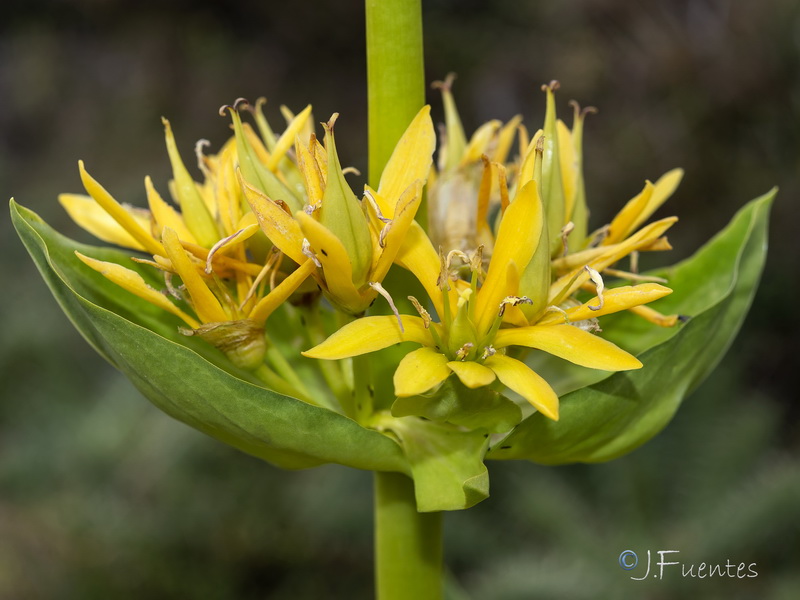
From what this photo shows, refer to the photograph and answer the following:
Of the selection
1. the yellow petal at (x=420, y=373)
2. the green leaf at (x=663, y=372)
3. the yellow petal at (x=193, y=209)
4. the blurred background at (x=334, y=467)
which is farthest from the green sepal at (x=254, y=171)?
the blurred background at (x=334, y=467)

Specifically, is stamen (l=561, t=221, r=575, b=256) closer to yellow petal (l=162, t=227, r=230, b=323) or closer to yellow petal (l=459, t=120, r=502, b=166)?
yellow petal (l=459, t=120, r=502, b=166)

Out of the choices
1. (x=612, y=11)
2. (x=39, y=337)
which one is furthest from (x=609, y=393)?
(x=612, y=11)

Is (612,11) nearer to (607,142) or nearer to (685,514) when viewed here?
(607,142)

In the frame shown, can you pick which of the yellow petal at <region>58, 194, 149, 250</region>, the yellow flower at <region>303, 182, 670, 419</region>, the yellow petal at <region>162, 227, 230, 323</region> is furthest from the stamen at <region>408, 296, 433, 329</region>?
the yellow petal at <region>58, 194, 149, 250</region>

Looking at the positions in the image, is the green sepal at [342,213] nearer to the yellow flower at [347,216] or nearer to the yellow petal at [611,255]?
the yellow flower at [347,216]

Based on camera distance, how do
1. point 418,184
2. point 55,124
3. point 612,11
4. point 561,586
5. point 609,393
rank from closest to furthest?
1. point 418,184
2. point 609,393
3. point 561,586
4. point 612,11
5. point 55,124

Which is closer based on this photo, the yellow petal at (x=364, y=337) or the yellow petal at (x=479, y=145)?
the yellow petal at (x=364, y=337)

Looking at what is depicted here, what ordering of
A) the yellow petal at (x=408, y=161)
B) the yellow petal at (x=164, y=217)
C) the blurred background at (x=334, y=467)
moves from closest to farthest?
the yellow petal at (x=408, y=161) → the yellow petal at (x=164, y=217) → the blurred background at (x=334, y=467)
